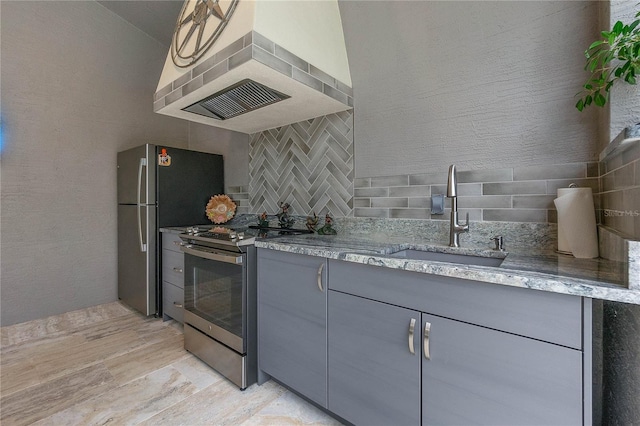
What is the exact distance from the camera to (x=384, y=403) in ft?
3.84

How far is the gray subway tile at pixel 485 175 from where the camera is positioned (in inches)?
58.4

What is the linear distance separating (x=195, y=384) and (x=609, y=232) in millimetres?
2160

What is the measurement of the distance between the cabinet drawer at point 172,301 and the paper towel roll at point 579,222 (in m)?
2.60

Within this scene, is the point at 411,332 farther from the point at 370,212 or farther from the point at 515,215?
the point at 370,212

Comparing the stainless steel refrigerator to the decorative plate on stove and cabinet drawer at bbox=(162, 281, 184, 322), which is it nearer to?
cabinet drawer at bbox=(162, 281, 184, 322)

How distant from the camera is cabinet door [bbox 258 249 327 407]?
1.39 meters

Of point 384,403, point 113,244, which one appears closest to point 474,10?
point 384,403

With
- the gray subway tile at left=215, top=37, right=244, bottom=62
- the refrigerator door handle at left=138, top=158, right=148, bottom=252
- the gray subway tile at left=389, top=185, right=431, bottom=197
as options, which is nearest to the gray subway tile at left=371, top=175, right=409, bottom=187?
the gray subway tile at left=389, top=185, right=431, bottom=197

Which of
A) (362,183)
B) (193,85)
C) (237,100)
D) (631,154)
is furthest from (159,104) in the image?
(631,154)

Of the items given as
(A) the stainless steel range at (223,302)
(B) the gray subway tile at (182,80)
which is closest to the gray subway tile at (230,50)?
(B) the gray subway tile at (182,80)

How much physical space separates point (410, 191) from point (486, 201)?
0.43 metres

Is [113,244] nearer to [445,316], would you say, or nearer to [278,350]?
[278,350]

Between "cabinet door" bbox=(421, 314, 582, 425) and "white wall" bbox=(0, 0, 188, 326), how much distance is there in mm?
3203

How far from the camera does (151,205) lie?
2619mm
